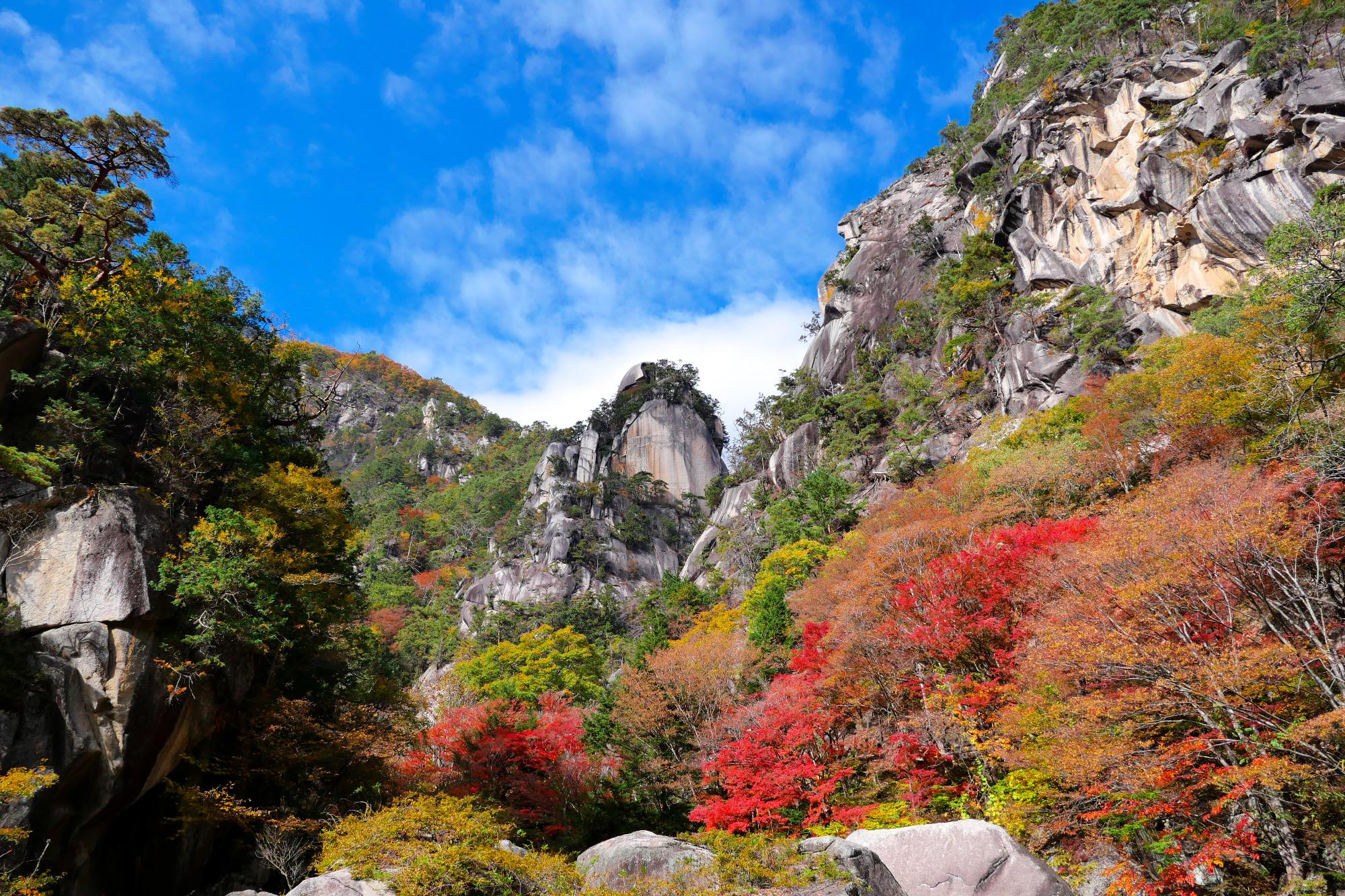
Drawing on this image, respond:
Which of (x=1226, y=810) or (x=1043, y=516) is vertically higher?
(x=1043, y=516)

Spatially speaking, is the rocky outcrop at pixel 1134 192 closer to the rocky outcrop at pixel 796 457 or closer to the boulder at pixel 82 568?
the rocky outcrop at pixel 796 457

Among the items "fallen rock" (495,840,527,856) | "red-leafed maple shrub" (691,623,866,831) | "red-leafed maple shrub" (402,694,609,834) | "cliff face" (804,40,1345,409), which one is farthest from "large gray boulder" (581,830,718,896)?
"cliff face" (804,40,1345,409)

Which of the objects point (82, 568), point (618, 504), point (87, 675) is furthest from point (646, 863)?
point (618, 504)

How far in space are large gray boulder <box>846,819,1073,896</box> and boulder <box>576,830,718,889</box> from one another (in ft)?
7.37

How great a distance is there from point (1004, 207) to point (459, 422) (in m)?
71.9

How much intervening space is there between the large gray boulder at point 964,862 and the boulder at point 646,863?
88.4 inches

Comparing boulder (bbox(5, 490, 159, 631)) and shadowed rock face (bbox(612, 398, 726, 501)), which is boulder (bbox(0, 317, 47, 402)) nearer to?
boulder (bbox(5, 490, 159, 631))

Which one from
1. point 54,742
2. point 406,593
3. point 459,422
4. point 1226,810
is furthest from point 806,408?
point 459,422

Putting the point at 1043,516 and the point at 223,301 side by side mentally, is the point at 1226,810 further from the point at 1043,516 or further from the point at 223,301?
the point at 223,301

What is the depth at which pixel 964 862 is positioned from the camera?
9164 mm

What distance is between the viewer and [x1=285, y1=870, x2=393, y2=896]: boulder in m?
8.88

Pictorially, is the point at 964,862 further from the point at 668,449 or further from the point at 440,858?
the point at 668,449

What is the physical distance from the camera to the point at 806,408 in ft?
149

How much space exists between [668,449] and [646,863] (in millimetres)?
52511
